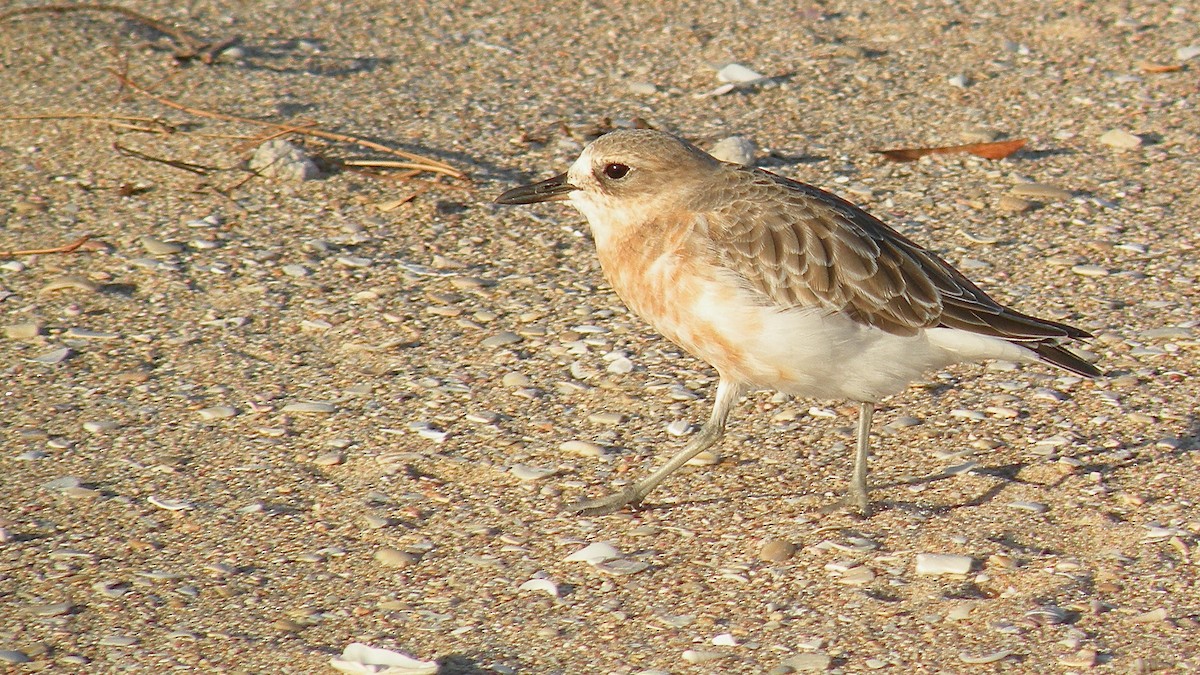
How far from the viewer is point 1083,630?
4473 millimetres

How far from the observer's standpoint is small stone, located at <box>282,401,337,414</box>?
19.0 feet

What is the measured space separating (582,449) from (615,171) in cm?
111

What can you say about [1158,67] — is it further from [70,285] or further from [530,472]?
[70,285]

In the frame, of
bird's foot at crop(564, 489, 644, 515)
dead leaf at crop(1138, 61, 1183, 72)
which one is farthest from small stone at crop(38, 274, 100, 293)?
dead leaf at crop(1138, 61, 1183, 72)

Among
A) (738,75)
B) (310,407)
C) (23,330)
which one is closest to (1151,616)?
(310,407)

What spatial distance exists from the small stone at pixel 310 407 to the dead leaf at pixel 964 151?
367cm

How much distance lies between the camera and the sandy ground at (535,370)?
180 inches

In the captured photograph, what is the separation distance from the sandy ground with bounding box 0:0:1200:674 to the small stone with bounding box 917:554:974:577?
0.04 metres

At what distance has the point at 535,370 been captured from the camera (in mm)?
6137

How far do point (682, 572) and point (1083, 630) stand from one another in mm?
1309

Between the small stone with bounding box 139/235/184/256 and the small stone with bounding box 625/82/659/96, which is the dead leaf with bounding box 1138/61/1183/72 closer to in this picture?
the small stone with bounding box 625/82/659/96

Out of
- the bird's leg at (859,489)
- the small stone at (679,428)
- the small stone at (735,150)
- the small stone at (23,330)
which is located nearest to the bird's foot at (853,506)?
the bird's leg at (859,489)

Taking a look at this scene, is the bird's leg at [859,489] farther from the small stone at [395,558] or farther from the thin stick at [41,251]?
the thin stick at [41,251]

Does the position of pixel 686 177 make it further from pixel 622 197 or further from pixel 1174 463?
pixel 1174 463
